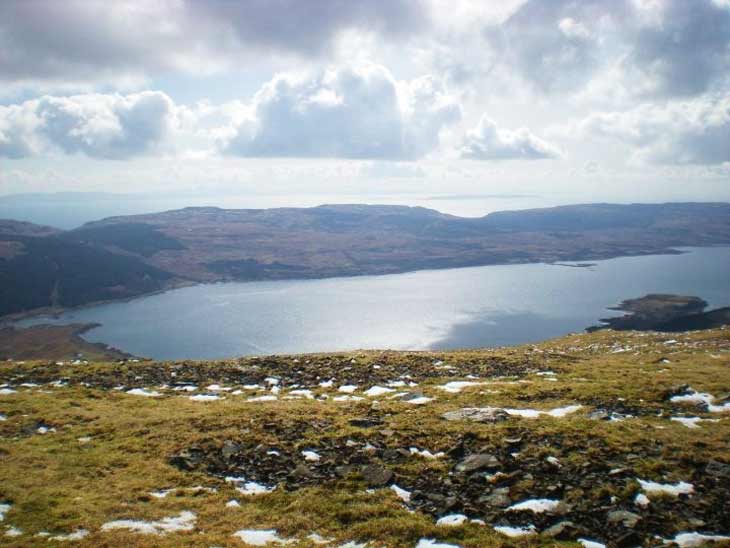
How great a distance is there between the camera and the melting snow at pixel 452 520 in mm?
13508

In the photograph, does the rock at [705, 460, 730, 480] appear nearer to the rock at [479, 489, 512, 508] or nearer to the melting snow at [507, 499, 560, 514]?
the melting snow at [507, 499, 560, 514]

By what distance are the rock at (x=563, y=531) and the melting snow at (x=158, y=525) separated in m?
10.4

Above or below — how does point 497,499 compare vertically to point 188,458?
above

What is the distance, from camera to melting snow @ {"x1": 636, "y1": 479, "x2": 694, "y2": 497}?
1479cm

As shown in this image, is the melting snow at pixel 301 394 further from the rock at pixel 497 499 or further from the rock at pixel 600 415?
the rock at pixel 600 415

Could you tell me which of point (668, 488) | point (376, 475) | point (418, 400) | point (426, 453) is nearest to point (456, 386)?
point (418, 400)

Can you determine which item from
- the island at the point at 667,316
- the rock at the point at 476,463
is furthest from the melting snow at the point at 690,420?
the island at the point at 667,316

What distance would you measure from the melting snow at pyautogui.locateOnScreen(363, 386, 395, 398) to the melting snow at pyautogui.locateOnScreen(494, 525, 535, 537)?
14.2m

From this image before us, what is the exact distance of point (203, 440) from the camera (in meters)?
20.2

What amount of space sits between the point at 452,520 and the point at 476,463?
11.5 ft

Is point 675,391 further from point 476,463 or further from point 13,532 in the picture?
point 13,532

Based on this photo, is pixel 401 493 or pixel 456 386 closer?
pixel 401 493

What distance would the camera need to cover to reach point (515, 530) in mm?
13141

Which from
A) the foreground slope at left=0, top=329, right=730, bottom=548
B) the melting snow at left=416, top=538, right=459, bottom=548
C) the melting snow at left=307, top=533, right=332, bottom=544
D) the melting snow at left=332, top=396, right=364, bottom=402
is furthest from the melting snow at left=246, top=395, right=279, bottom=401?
the melting snow at left=416, top=538, right=459, bottom=548
